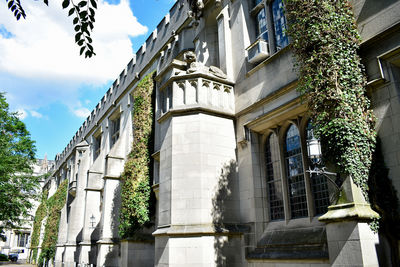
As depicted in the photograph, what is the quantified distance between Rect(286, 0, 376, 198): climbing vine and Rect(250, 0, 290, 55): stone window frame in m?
2.32

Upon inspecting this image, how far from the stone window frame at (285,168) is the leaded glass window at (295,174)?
0.28ft

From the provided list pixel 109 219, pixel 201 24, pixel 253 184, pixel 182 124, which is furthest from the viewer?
pixel 109 219

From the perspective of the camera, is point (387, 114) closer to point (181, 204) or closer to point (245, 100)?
point (245, 100)

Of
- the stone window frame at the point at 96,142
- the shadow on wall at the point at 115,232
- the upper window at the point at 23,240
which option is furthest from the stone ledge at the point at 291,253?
the upper window at the point at 23,240

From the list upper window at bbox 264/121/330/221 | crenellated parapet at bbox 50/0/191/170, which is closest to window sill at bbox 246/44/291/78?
upper window at bbox 264/121/330/221

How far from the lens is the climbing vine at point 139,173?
14.1 metres

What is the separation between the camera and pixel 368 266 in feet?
18.0

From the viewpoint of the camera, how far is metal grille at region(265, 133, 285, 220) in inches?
352

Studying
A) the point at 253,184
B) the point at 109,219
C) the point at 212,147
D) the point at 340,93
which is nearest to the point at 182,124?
the point at 212,147

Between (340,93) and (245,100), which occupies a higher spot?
(245,100)

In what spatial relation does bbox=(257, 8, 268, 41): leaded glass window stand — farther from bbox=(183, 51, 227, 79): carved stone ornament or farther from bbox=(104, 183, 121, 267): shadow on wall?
bbox=(104, 183, 121, 267): shadow on wall

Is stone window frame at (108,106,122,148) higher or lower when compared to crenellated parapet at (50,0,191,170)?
lower

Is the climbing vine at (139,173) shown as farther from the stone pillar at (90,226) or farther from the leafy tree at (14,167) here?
the leafy tree at (14,167)

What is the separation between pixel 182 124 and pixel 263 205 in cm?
328
